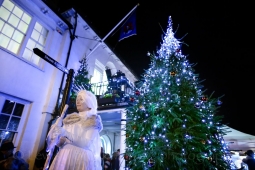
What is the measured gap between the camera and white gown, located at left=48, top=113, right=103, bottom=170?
5.85 ft

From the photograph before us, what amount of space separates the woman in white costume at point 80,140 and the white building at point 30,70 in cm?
371

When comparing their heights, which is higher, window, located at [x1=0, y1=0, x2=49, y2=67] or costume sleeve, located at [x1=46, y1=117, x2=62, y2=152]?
window, located at [x1=0, y1=0, x2=49, y2=67]

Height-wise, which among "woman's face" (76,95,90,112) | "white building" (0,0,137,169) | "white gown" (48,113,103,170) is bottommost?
"white gown" (48,113,103,170)

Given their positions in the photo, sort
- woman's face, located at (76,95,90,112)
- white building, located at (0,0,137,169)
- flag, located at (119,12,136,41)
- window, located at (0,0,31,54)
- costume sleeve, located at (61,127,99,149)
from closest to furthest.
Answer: costume sleeve, located at (61,127,99,149), woman's face, located at (76,95,90,112), white building, located at (0,0,137,169), window, located at (0,0,31,54), flag, located at (119,12,136,41)

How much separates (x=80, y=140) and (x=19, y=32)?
6536 mm

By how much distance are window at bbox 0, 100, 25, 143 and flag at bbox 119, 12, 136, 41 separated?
5957 millimetres

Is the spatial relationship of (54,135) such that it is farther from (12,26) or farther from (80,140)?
(12,26)

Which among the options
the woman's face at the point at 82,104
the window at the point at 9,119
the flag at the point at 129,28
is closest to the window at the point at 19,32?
the window at the point at 9,119

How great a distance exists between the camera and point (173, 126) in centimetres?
360

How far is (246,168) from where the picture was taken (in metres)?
5.51

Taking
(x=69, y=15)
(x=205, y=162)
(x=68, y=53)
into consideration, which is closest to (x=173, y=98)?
(x=205, y=162)

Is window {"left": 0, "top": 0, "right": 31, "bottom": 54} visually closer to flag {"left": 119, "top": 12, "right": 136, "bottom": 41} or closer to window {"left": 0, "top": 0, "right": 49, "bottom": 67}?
window {"left": 0, "top": 0, "right": 49, "bottom": 67}

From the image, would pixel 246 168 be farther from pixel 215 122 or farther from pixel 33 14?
pixel 33 14

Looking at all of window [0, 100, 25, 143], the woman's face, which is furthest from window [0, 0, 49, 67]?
the woman's face
